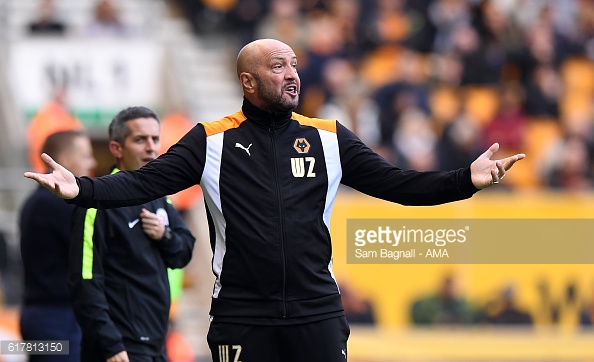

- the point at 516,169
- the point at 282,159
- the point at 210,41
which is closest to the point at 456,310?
the point at 516,169

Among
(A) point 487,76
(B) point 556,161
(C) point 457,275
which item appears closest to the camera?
(C) point 457,275

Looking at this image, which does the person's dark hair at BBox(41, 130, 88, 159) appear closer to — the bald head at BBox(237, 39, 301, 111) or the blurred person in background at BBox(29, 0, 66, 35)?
the bald head at BBox(237, 39, 301, 111)

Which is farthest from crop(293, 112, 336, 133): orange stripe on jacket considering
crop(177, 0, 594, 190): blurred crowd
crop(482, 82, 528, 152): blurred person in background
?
crop(482, 82, 528, 152): blurred person in background

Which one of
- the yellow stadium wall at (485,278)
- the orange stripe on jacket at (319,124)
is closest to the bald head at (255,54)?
the orange stripe on jacket at (319,124)

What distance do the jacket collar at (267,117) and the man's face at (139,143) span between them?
1.12 meters

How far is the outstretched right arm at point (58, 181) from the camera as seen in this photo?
5129 millimetres

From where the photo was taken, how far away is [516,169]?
50.5 ft

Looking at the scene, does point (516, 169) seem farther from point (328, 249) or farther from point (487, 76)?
point (328, 249)

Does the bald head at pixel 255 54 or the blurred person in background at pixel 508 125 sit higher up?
the blurred person in background at pixel 508 125

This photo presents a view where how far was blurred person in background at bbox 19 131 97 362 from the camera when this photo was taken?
7.17 m

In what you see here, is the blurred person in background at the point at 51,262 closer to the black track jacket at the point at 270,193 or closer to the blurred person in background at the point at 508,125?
the black track jacket at the point at 270,193

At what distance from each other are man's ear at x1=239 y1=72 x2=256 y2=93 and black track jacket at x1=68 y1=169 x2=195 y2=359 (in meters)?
1.23

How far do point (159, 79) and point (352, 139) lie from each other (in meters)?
10.2

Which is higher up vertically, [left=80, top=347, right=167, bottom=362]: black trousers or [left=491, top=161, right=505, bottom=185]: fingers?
[left=491, top=161, right=505, bottom=185]: fingers
